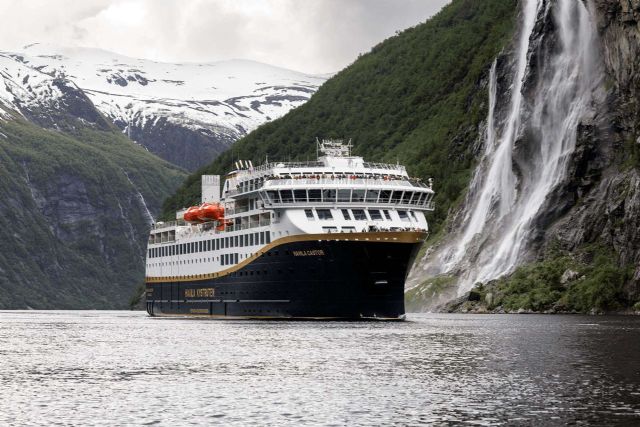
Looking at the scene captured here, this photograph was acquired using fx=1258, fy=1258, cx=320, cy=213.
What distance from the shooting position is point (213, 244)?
156 m

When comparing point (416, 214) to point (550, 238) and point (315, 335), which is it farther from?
point (550, 238)

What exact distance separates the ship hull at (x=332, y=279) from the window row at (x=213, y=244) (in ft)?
8.22

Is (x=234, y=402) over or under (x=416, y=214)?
under

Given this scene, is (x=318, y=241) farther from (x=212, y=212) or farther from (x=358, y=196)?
(x=212, y=212)

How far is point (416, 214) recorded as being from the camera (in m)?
140

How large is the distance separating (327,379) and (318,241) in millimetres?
58796

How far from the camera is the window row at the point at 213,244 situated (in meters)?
140

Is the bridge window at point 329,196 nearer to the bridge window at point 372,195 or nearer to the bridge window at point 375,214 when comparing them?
the bridge window at point 372,195

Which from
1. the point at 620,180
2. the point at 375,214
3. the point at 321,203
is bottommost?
the point at 375,214

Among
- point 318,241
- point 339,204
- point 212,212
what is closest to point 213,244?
A: point 212,212

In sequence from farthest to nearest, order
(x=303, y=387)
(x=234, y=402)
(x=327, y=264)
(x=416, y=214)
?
1. (x=416, y=214)
2. (x=327, y=264)
3. (x=303, y=387)
4. (x=234, y=402)

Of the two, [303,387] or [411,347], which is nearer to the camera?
[303,387]

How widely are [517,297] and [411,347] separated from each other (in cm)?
9684

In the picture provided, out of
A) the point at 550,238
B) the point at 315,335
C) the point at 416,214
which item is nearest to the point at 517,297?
the point at 550,238
